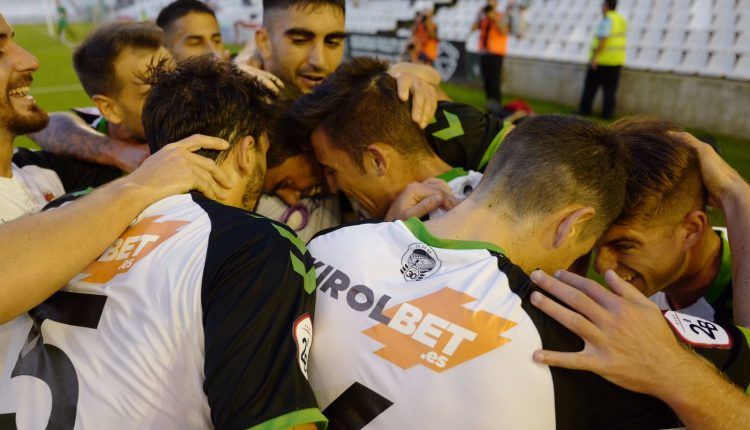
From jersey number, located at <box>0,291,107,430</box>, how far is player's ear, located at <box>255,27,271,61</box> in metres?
2.51

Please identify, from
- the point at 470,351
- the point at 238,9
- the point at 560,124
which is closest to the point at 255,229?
the point at 470,351

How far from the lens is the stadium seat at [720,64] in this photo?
8734 millimetres

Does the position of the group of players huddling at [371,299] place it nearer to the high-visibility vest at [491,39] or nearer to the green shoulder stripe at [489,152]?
the green shoulder stripe at [489,152]

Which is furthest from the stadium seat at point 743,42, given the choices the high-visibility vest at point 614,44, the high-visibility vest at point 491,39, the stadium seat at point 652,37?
the high-visibility vest at point 491,39

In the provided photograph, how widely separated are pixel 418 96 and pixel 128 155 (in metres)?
1.77

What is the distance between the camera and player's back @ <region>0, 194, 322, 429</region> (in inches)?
50.1

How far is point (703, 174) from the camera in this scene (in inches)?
83.4

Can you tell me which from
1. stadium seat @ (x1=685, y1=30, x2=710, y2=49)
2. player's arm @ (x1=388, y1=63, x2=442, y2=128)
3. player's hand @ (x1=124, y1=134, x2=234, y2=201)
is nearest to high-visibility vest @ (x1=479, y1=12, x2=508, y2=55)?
stadium seat @ (x1=685, y1=30, x2=710, y2=49)

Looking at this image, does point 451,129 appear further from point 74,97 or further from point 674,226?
point 74,97

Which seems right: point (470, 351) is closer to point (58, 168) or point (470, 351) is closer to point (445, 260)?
point (445, 260)

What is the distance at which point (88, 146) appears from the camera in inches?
131

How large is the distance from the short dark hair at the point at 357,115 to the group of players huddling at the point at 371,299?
0.46m

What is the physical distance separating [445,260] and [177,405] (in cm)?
80

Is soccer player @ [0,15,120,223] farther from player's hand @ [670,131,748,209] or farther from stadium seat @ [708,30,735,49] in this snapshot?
stadium seat @ [708,30,735,49]
